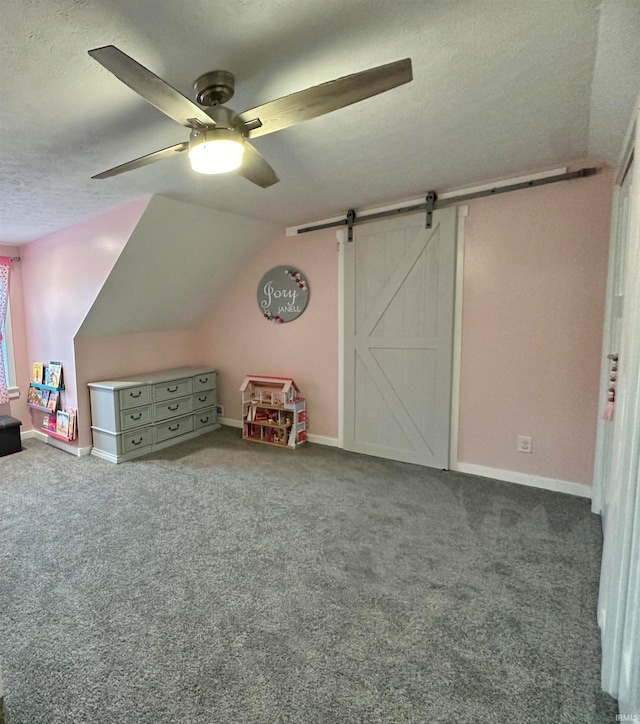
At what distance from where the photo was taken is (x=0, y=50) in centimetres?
124

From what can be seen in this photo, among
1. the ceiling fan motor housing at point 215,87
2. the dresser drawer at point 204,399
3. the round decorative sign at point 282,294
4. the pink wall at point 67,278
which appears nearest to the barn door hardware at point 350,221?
the round decorative sign at point 282,294

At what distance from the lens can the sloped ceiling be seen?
3.13 meters

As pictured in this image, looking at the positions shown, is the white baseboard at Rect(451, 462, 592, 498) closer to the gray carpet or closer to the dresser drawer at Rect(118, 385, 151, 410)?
the gray carpet

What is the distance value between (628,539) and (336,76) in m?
2.00

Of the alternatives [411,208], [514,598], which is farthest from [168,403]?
[514,598]

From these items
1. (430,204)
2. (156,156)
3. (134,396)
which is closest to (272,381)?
(134,396)

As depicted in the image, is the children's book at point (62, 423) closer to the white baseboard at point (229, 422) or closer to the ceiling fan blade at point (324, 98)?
the white baseboard at point (229, 422)

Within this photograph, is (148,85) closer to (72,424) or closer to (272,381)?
A: (272,381)

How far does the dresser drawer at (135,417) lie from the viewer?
11.4 feet

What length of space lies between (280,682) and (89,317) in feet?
10.7

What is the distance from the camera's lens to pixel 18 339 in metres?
4.17

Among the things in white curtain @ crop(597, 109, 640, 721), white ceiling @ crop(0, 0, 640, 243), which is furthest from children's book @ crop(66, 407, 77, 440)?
white curtain @ crop(597, 109, 640, 721)

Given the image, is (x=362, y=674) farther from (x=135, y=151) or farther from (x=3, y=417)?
(x=3, y=417)

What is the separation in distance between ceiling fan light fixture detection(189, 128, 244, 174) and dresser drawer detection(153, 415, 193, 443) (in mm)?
2921
